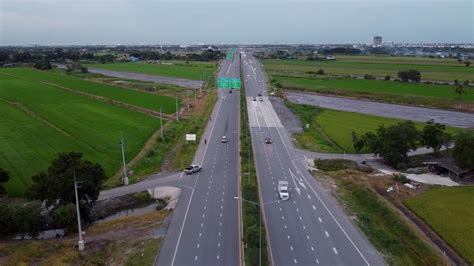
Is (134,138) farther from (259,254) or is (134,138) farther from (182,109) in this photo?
(259,254)

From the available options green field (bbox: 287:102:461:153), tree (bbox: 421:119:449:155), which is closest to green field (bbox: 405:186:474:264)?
tree (bbox: 421:119:449:155)

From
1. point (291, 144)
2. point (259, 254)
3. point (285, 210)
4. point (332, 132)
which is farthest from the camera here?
point (332, 132)

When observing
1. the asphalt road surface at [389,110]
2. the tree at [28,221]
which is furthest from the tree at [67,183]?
the asphalt road surface at [389,110]

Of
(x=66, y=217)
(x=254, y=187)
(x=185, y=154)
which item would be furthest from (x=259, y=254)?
(x=185, y=154)

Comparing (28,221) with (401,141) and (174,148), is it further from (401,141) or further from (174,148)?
(401,141)

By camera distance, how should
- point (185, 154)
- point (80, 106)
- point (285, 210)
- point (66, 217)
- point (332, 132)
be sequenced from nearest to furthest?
point (66, 217), point (285, 210), point (185, 154), point (332, 132), point (80, 106)

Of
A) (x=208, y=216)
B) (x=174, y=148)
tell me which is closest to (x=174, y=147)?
(x=174, y=148)
